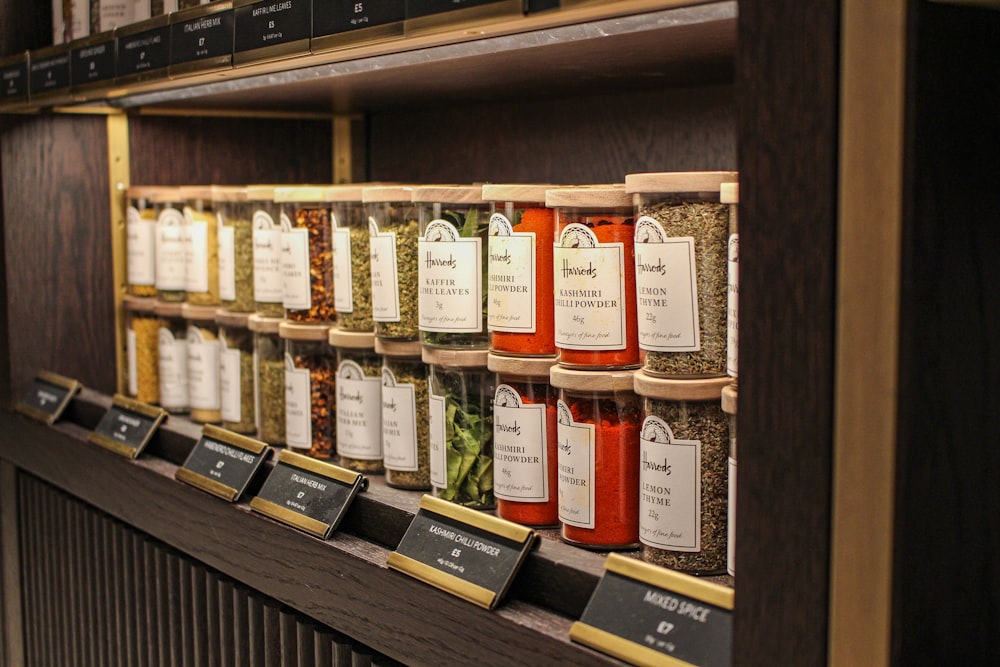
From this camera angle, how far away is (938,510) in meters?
0.75

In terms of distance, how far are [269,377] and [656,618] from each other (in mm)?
932

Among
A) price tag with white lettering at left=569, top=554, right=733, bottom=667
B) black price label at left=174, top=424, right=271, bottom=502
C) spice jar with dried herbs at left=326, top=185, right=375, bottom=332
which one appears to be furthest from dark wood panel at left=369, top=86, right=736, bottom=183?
price tag with white lettering at left=569, top=554, right=733, bottom=667

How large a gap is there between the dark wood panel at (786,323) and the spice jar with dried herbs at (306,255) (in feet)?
2.95

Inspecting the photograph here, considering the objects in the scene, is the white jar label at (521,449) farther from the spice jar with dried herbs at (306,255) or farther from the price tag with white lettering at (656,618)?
the spice jar with dried herbs at (306,255)

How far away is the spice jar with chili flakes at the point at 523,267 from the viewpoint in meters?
1.19

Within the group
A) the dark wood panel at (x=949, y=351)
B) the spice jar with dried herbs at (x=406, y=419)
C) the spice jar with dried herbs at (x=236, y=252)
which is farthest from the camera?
the spice jar with dried herbs at (x=236, y=252)

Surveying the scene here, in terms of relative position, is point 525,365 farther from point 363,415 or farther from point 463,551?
point 363,415

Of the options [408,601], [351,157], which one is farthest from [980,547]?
[351,157]

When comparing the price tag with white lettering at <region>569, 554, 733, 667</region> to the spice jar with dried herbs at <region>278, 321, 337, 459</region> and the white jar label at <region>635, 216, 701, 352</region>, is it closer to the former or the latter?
the white jar label at <region>635, 216, 701, 352</region>

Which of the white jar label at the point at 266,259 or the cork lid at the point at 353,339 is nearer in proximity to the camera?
the cork lid at the point at 353,339

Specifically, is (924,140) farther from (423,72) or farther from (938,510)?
(423,72)

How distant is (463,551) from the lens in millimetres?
1103

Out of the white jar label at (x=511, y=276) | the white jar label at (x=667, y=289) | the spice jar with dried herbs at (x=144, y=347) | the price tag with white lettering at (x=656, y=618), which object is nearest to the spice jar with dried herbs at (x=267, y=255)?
the spice jar with dried herbs at (x=144, y=347)

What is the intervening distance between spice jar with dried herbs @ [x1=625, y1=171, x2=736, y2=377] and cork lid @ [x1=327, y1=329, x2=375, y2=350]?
0.52 metres
